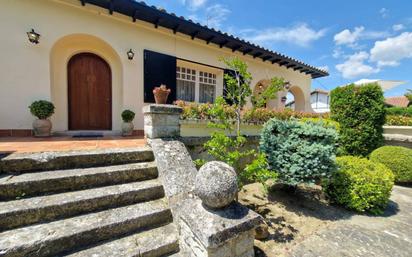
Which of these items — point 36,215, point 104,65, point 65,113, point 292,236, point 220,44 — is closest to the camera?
point 36,215

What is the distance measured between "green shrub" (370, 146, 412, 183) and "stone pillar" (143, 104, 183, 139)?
557cm

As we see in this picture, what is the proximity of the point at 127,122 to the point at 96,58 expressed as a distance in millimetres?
2243

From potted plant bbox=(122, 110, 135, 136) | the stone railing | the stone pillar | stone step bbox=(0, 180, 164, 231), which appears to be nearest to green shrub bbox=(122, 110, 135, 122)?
potted plant bbox=(122, 110, 135, 136)

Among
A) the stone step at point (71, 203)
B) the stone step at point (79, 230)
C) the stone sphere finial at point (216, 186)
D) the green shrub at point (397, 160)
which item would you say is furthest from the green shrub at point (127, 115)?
the green shrub at point (397, 160)

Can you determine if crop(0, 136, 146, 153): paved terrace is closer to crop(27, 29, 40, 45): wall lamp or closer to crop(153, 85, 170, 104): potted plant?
crop(153, 85, 170, 104): potted plant

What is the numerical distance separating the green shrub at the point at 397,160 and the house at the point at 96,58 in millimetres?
5447

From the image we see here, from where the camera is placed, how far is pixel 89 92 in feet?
18.7

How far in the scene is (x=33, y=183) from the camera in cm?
211

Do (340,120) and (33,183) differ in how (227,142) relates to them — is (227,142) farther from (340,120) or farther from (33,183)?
(340,120)

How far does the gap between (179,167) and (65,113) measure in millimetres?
4570

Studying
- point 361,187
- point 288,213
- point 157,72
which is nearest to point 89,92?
point 157,72

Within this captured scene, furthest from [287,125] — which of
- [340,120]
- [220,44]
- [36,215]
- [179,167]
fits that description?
[220,44]

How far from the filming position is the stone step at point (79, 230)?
1.64 metres

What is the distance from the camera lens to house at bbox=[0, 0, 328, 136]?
4559 mm
